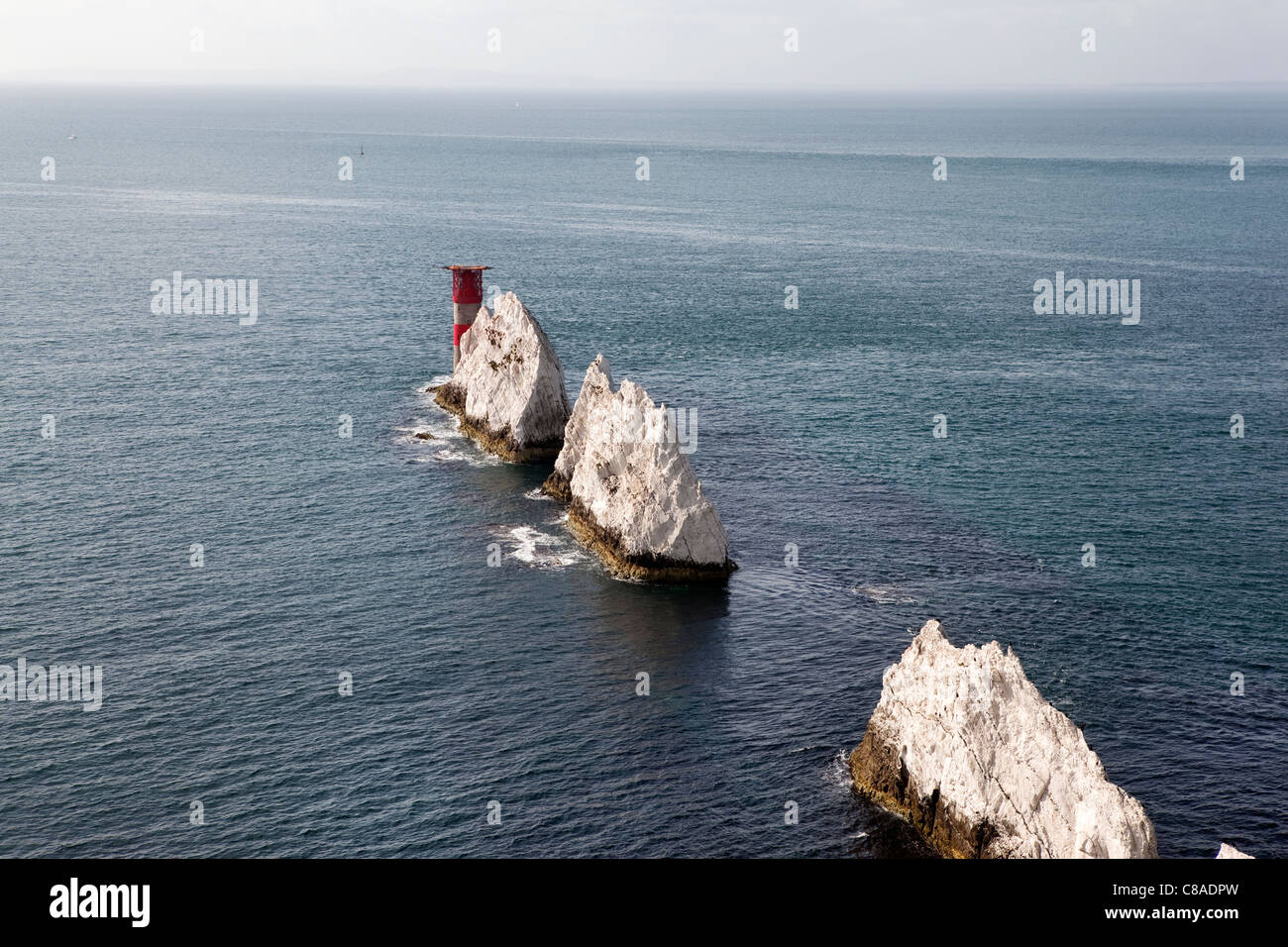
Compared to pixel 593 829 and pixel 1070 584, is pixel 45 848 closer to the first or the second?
pixel 593 829

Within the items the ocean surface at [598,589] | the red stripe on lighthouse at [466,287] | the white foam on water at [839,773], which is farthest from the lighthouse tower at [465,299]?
the white foam on water at [839,773]

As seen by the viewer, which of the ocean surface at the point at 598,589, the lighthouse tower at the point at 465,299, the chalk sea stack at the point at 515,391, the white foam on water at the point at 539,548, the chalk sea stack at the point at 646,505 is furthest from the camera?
the lighthouse tower at the point at 465,299

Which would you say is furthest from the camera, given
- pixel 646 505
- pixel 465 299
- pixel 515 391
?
pixel 465 299

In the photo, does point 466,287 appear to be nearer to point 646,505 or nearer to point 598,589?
point 646,505

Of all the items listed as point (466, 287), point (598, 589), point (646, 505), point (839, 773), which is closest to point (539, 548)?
point (598, 589)

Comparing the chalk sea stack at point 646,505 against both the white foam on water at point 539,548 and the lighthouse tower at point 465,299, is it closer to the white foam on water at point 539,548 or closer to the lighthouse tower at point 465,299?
the white foam on water at point 539,548
